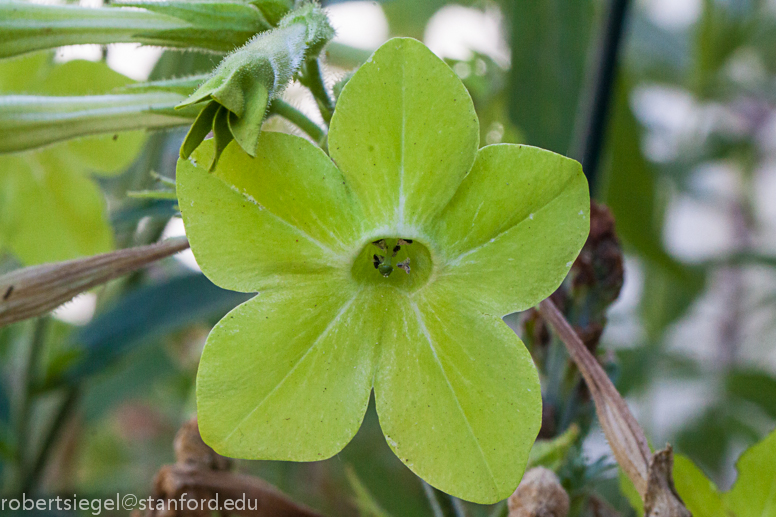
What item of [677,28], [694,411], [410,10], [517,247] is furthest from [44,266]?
[677,28]

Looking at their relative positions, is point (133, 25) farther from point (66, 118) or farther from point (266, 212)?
point (266, 212)

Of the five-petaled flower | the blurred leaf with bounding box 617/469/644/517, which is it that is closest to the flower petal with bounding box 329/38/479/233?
the five-petaled flower

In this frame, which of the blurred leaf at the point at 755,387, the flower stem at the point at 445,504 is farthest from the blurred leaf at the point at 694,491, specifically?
the blurred leaf at the point at 755,387

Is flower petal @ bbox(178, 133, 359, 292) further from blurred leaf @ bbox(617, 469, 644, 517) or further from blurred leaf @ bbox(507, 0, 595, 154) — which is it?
blurred leaf @ bbox(507, 0, 595, 154)

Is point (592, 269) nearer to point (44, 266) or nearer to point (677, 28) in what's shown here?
point (44, 266)

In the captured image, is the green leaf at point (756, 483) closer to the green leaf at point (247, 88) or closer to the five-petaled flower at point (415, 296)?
the five-petaled flower at point (415, 296)

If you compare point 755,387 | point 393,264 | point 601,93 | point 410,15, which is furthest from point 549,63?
point 755,387
